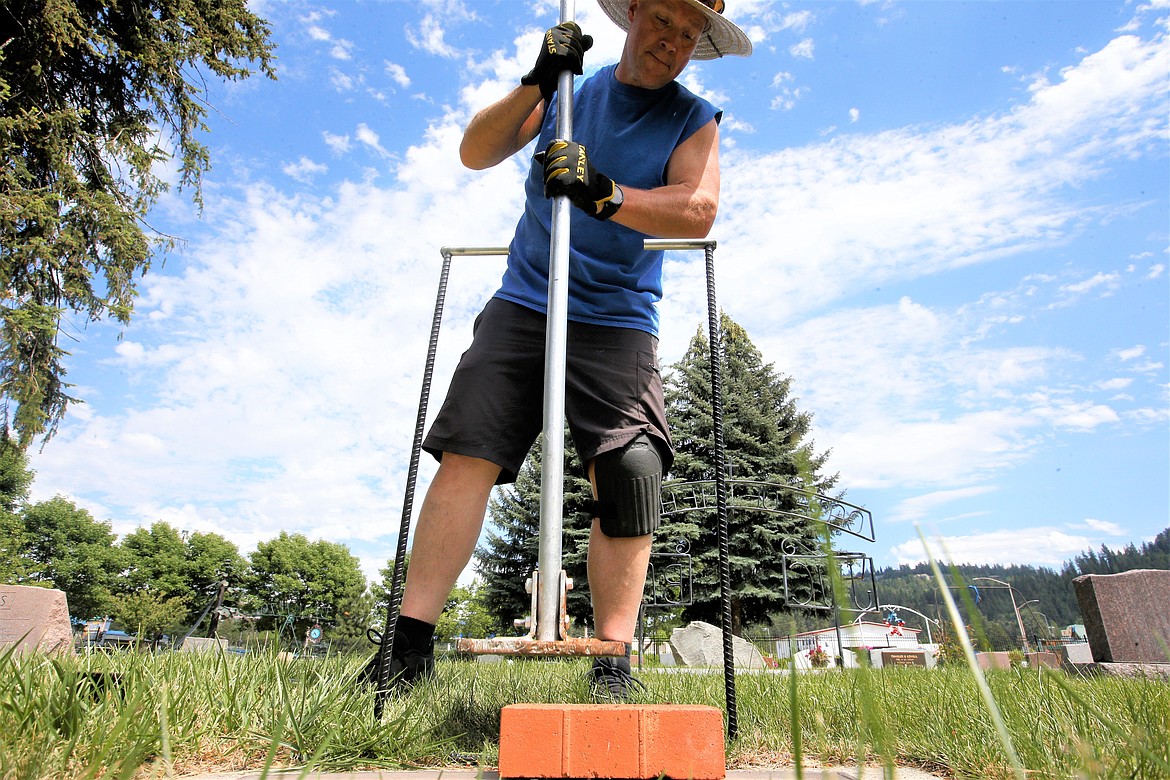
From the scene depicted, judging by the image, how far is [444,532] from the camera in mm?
1938

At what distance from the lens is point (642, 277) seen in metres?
2.27

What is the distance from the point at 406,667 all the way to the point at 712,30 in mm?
2079

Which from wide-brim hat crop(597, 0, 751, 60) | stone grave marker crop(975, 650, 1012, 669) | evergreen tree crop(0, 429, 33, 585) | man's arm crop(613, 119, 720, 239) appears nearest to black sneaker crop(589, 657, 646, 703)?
stone grave marker crop(975, 650, 1012, 669)

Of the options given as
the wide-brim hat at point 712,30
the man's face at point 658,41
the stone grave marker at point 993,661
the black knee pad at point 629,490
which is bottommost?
the stone grave marker at point 993,661

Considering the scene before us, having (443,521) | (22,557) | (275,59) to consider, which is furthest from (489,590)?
(22,557)

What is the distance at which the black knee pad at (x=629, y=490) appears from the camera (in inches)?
74.4

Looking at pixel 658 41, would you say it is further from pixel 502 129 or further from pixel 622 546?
pixel 622 546

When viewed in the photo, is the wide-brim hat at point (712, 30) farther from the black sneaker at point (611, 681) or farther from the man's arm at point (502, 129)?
the black sneaker at point (611, 681)

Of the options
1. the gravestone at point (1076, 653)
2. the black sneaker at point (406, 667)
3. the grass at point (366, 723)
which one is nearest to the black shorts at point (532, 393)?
the black sneaker at point (406, 667)

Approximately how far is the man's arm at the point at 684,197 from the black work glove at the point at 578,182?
0.06 m

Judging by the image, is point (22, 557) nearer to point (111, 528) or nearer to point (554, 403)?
point (111, 528)

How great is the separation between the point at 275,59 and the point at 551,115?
11899 mm

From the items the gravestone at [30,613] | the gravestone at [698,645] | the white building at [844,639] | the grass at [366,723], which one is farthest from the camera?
the gravestone at [698,645]

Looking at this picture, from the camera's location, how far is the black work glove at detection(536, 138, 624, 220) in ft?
5.62
